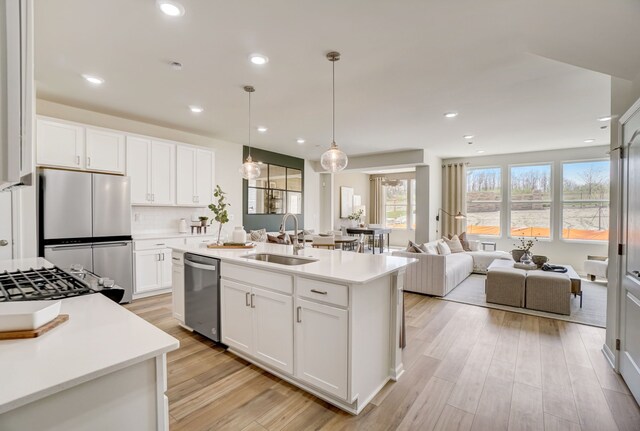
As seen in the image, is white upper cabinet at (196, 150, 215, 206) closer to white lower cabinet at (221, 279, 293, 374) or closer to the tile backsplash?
the tile backsplash

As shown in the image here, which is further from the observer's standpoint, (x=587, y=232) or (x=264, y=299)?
(x=587, y=232)

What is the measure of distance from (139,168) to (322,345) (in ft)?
13.3

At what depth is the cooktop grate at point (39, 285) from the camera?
4.37ft

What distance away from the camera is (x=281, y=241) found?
5434mm

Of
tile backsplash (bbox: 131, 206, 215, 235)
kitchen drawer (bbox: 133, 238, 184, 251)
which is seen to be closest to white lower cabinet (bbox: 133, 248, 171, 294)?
kitchen drawer (bbox: 133, 238, 184, 251)

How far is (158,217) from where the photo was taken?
16.9 feet

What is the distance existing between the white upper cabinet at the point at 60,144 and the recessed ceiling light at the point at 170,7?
277 centimetres

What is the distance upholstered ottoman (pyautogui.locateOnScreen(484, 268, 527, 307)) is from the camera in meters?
4.18

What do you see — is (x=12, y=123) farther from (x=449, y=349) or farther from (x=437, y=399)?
(x=449, y=349)

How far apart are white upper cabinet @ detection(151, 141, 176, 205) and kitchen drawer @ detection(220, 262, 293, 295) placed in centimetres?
272

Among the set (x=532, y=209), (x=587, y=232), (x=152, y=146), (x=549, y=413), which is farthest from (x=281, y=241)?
(x=587, y=232)

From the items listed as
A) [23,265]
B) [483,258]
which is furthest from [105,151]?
[483,258]

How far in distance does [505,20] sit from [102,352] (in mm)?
2960

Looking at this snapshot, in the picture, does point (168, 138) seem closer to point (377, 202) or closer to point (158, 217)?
point (158, 217)
